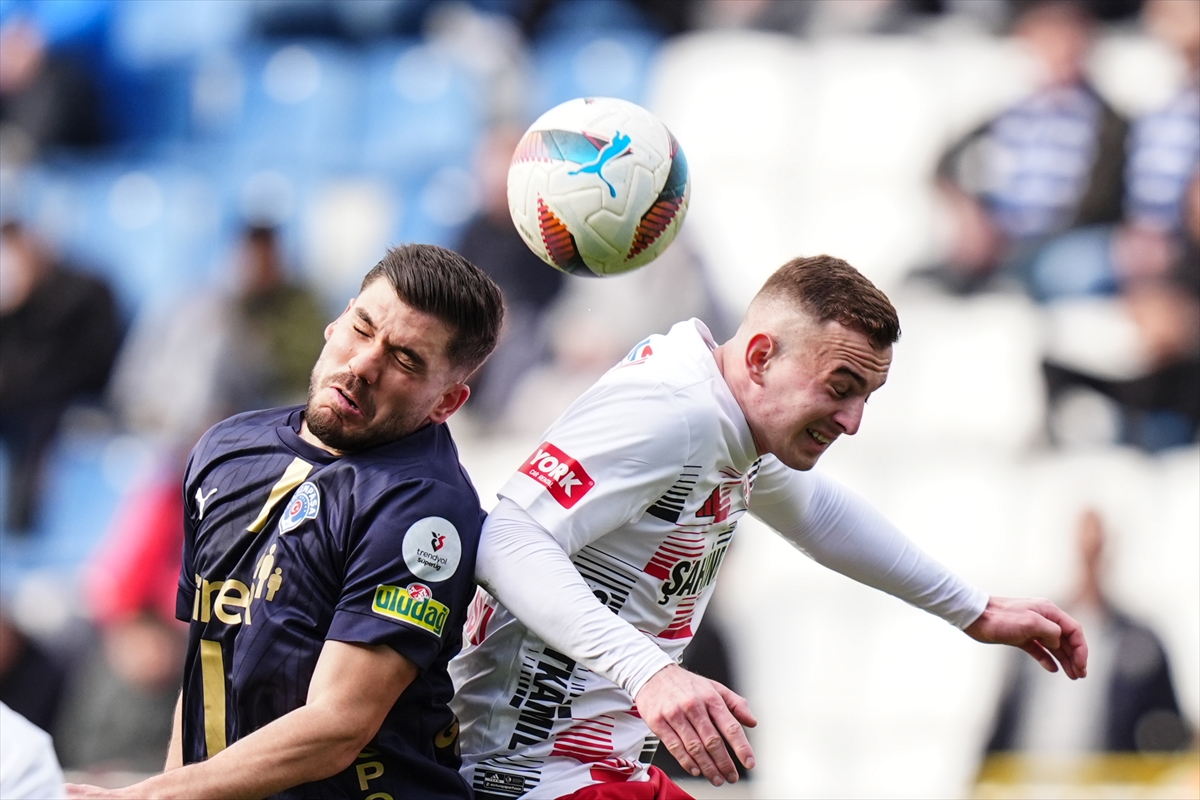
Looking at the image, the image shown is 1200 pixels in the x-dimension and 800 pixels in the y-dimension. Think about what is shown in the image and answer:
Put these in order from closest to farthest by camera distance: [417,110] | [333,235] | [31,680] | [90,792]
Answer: [90,792] < [31,680] < [333,235] < [417,110]

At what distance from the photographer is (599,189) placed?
4.17 meters

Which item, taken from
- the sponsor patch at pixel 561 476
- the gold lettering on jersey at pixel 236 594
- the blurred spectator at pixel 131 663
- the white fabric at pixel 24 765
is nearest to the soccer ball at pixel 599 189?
the sponsor patch at pixel 561 476

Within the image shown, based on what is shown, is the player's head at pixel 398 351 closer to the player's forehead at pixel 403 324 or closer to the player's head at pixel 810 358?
the player's forehead at pixel 403 324

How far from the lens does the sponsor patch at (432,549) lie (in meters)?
3.29

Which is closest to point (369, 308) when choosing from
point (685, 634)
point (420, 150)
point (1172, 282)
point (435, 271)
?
point (435, 271)

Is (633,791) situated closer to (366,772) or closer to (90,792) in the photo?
(366,772)

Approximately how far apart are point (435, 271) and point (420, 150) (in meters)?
7.96

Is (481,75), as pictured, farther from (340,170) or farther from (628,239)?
(628,239)

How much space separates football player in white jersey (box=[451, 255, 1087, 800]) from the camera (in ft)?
10.9

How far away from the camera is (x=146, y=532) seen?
933cm

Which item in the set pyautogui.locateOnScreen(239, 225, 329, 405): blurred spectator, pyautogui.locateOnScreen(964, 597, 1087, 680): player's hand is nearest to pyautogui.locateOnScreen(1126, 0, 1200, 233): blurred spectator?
pyautogui.locateOnScreen(239, 225, 329, 405): blurred spectator

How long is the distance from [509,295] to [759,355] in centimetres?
620

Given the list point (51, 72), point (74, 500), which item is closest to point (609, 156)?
point (74, 500)

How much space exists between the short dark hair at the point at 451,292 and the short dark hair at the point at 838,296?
Result: 0.67m
